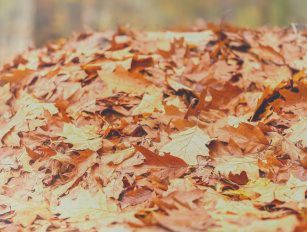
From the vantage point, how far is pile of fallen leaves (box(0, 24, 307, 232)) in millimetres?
1675

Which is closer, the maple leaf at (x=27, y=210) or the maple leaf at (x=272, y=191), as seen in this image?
the maple leaf at (x=272, y=191)

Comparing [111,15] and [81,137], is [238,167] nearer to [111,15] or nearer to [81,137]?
[81,137]

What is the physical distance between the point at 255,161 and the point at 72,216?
2.73ft

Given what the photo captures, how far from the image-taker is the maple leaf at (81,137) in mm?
2100

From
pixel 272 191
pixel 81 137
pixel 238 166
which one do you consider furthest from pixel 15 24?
pixel 272 191

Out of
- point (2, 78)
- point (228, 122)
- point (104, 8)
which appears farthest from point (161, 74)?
point (104, 8)

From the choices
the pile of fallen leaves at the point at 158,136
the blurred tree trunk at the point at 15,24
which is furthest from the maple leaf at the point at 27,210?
the blurred tree trunk at the point at 15,24

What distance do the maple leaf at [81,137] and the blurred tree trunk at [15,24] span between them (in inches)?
265

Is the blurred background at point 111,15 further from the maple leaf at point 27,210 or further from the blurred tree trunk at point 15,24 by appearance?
the maple leaf at point 27,210

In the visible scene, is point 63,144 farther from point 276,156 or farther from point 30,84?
point 276,156

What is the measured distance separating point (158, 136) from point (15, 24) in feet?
28.2

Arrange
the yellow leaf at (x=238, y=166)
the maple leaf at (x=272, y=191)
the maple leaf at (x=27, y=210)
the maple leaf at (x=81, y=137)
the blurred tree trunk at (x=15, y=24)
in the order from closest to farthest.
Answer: the maple leaf at (x=272, y=191)
the maple leaf at (x=27, y=210)
the yellow leaf at (x=238, y=166)
the maple leaf at (x=81, y=137)
the blurred tree trunk at (x=15, y=24)

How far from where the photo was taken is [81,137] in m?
2.15

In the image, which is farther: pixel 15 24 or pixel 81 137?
pixel 15 24
